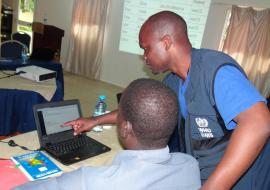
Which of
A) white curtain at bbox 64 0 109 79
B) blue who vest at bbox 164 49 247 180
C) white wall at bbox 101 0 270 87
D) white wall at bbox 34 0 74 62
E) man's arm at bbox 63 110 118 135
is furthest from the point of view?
white wall at bbox 34 0 74 62

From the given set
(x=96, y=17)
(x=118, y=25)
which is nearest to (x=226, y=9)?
(x=118, y=25)

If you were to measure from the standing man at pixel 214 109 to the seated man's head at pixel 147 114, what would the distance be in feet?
0.79

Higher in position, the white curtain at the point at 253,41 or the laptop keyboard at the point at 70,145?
the white curtain at the point at 253,41

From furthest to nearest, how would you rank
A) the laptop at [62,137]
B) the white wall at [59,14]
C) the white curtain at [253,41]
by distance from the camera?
the white wall at [59,14] < the white curtain at [253,41] < the laptop at [62,137]

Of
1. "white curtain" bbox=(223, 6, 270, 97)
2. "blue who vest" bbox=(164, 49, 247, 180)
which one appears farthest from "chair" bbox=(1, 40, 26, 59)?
"blue who vest" bbox=(164, 49, 247, 180)

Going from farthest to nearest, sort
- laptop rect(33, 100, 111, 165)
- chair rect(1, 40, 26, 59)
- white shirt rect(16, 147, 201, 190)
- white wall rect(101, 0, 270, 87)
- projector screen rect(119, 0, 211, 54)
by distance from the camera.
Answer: white wall rect(101, 0, 270, 87) → projector screen rect(119, 0, 211, 54) → chair rect(1, 40, 26, 59) → laptop rect(33, 100, 111, 165) → white shirt rect(16, 147, 201, 190)

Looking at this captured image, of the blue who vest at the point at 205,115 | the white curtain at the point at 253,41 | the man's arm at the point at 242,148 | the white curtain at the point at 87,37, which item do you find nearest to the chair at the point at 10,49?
the white curtain at the point at 87,37

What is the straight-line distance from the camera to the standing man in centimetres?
98

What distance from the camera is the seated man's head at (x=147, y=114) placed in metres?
0.87

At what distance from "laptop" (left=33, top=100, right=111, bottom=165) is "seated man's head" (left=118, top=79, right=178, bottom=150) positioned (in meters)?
0.56

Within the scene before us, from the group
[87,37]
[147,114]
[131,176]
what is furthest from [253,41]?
[131,176]

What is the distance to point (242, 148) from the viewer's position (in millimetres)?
967

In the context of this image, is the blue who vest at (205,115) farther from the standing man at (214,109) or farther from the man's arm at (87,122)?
the man's arm at (87,122)

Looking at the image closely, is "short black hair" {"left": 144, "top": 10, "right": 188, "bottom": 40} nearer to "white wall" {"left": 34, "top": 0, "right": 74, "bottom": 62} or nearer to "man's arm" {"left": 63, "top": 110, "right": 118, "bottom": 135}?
"man's arm" {"left": 63, "top": 110, "right": 118, "bottom": 135}
